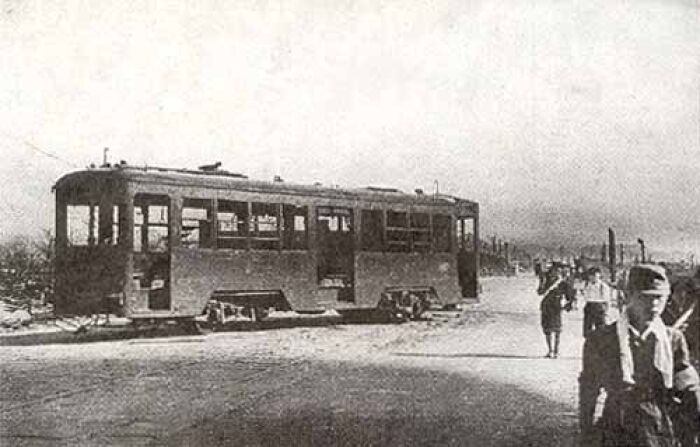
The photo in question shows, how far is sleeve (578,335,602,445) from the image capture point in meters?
2.82

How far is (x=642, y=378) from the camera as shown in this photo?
109 inches

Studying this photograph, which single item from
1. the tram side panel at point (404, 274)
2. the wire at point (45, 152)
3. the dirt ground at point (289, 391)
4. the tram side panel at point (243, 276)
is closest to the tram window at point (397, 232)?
the tram side panel at point (404, 274)

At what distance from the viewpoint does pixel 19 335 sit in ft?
31.8

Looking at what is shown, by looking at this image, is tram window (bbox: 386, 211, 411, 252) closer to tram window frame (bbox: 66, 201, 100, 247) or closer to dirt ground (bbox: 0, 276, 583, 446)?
dirt ground (bbox: 0, 276, 583, 446)

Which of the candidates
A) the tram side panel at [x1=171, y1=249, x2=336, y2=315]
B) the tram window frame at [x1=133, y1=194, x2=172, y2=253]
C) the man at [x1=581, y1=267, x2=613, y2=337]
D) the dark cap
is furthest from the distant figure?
the dark cap

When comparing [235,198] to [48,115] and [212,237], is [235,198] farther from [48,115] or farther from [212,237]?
[48,115]

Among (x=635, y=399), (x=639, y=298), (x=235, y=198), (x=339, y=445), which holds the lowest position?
(x=339, y=445)

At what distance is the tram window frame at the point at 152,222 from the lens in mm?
9156

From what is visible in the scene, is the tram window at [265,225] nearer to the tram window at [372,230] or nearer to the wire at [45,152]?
the tram window at [372,230]

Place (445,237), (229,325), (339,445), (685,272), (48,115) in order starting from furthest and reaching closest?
1. (445,237)
2. (229,325)
3. (48,115)
4. (685,272)
5. (339,445)

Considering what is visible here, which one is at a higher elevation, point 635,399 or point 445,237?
point 445,237

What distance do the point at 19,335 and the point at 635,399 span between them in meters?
8.63

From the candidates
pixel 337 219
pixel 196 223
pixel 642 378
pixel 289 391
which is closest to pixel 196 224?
pixel 196 223

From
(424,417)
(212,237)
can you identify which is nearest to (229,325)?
(212,237)
